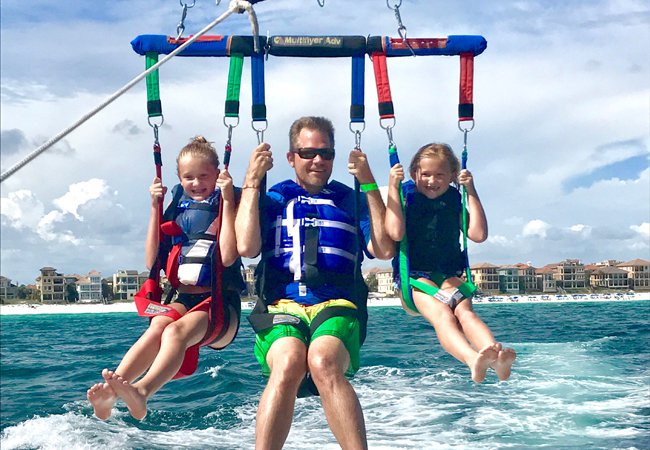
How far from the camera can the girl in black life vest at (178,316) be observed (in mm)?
4426

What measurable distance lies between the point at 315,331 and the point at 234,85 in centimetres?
171

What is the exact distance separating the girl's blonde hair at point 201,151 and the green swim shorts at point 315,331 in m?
1.09

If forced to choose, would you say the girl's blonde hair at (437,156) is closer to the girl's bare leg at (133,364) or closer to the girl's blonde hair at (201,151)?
the girl's blonde hair at (201,151)

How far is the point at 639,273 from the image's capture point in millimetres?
117188

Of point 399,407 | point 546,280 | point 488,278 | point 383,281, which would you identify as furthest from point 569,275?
point 399,407

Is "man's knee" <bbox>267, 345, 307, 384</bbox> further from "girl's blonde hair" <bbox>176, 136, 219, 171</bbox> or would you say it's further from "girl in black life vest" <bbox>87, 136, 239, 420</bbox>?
"girl's blonde hair" <bbox>176, 136, 219, 171</bbox>

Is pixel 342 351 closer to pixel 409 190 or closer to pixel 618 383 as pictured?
pixel 409 190

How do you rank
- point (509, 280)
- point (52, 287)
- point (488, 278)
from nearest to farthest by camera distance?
1. point (52, 287)
2. point (488, 278)
3. point (509, 280)

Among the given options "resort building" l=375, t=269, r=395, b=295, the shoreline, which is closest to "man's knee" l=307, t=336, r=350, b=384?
the shoreline

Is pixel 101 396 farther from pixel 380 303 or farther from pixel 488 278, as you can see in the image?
pixel 488 278

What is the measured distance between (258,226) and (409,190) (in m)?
1.24

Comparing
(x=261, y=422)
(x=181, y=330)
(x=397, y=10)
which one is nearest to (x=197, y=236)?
(x=181, y=330)

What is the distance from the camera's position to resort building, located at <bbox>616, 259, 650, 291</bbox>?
116188mm

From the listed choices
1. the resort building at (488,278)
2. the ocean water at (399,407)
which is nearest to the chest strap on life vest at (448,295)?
the ocean water at (399,407)
